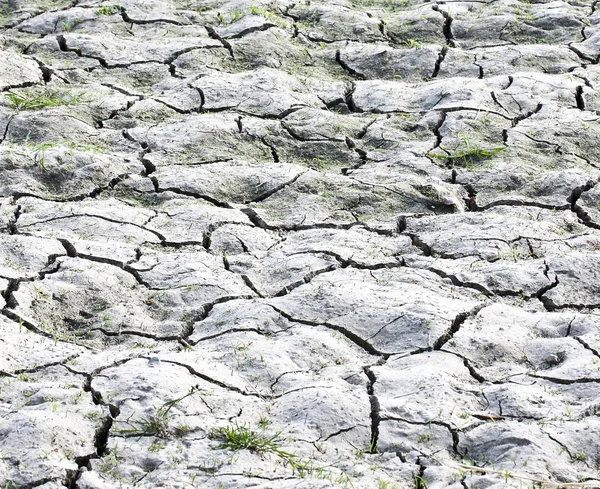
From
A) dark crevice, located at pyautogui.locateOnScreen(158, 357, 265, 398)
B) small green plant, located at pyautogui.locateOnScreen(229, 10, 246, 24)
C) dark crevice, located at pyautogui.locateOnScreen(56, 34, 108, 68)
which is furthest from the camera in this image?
small green plant, located at pyautogui.locateOnScreen(229, 10, 246, 24)

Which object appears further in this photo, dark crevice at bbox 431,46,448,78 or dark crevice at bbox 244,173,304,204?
dark crevice at bbox 431,46,448,78

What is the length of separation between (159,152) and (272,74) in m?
1.02

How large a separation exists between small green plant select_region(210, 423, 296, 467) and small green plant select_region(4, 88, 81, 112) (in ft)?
8.51

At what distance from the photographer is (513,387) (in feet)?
8.59

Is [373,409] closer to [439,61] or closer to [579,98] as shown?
[579,98]

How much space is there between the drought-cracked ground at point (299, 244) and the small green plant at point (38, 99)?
16 millimetres

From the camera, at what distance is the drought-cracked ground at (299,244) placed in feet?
7.78

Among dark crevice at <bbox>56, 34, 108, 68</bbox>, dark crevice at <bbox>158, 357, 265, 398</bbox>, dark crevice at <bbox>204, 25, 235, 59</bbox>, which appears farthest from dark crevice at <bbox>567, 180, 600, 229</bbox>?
dark crevice at <bbox>56, 34, 108, 68</bbox>

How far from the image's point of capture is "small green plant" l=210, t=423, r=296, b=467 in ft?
7.62

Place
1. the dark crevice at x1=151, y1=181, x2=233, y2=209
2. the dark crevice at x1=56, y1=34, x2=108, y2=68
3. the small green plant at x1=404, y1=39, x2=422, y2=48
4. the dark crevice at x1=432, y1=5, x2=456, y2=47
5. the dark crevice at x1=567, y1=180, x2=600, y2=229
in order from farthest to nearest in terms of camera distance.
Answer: the dark crevice at x1=432, y1=5, x2=456, y2=47, the small green plant at x1=404, y1=39, x2=422, y2=48, the dark crevice at x1=56, y1=34, x2=108, y2=68, the dark crevice at x1=151, y1=181, x2=233, y2=209, the dark crevice at x1=567, y1=180, x2=600, y2=229

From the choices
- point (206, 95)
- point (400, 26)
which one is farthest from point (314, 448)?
point (400, 26)

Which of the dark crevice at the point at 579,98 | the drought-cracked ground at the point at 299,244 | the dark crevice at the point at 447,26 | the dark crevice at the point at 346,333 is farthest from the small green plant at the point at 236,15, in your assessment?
the dark crevice at the point at 346,333

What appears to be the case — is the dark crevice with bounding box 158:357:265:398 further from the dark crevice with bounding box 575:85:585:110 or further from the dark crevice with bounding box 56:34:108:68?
the dark crevice with bounding box 575:85:585:110

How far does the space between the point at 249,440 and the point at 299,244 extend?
1.32 m
